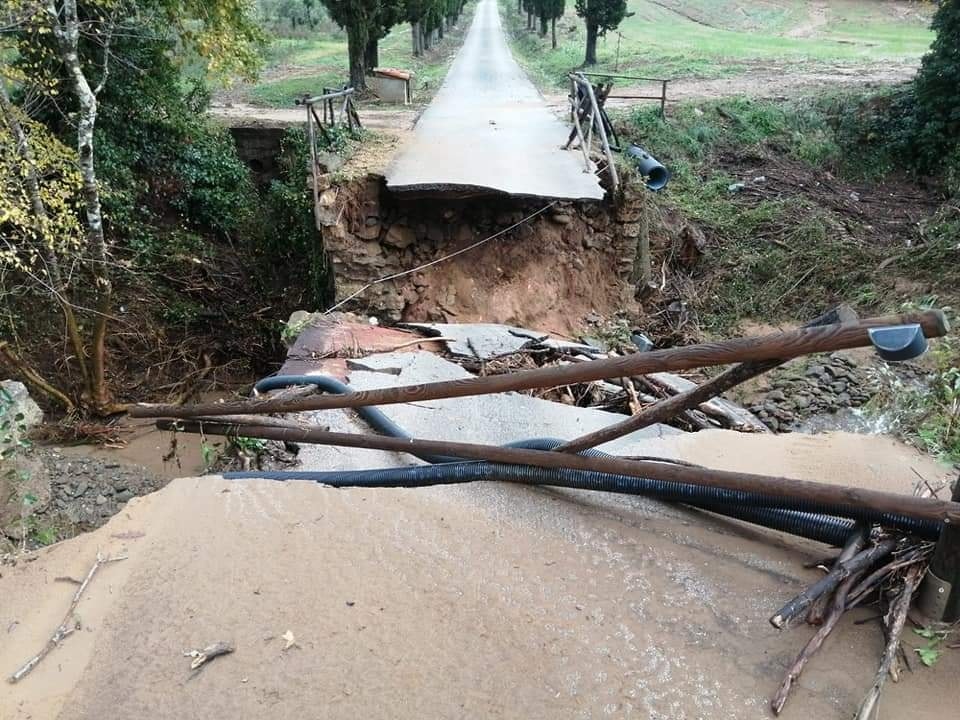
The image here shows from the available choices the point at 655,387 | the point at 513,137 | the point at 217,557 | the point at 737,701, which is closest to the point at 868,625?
the point at 737,701

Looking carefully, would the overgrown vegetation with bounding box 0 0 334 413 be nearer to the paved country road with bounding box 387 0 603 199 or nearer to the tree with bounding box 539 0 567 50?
the paved country road with bounding box 387 0 603 199

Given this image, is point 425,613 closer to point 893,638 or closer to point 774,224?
point 893,638

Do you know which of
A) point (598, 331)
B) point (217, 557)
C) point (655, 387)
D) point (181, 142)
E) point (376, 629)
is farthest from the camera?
point (181, 142)

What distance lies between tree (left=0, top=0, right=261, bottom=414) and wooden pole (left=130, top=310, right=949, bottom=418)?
257 inches

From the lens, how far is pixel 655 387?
585 cm

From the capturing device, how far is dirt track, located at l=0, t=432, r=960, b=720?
2.26 metres

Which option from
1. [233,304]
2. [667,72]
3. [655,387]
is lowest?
[233,304]

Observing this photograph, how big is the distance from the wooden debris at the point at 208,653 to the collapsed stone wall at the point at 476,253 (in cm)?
657

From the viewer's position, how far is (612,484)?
3.18 meters

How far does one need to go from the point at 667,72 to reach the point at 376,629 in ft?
69.3

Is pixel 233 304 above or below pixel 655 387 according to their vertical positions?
below

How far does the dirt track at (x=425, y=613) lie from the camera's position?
7.41ft

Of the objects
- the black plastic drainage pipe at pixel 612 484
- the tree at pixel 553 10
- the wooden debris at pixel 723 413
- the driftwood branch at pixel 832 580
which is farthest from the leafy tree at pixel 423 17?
the driftwood branch at pixel 832 580

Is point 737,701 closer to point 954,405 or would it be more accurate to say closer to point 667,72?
point 954,405
